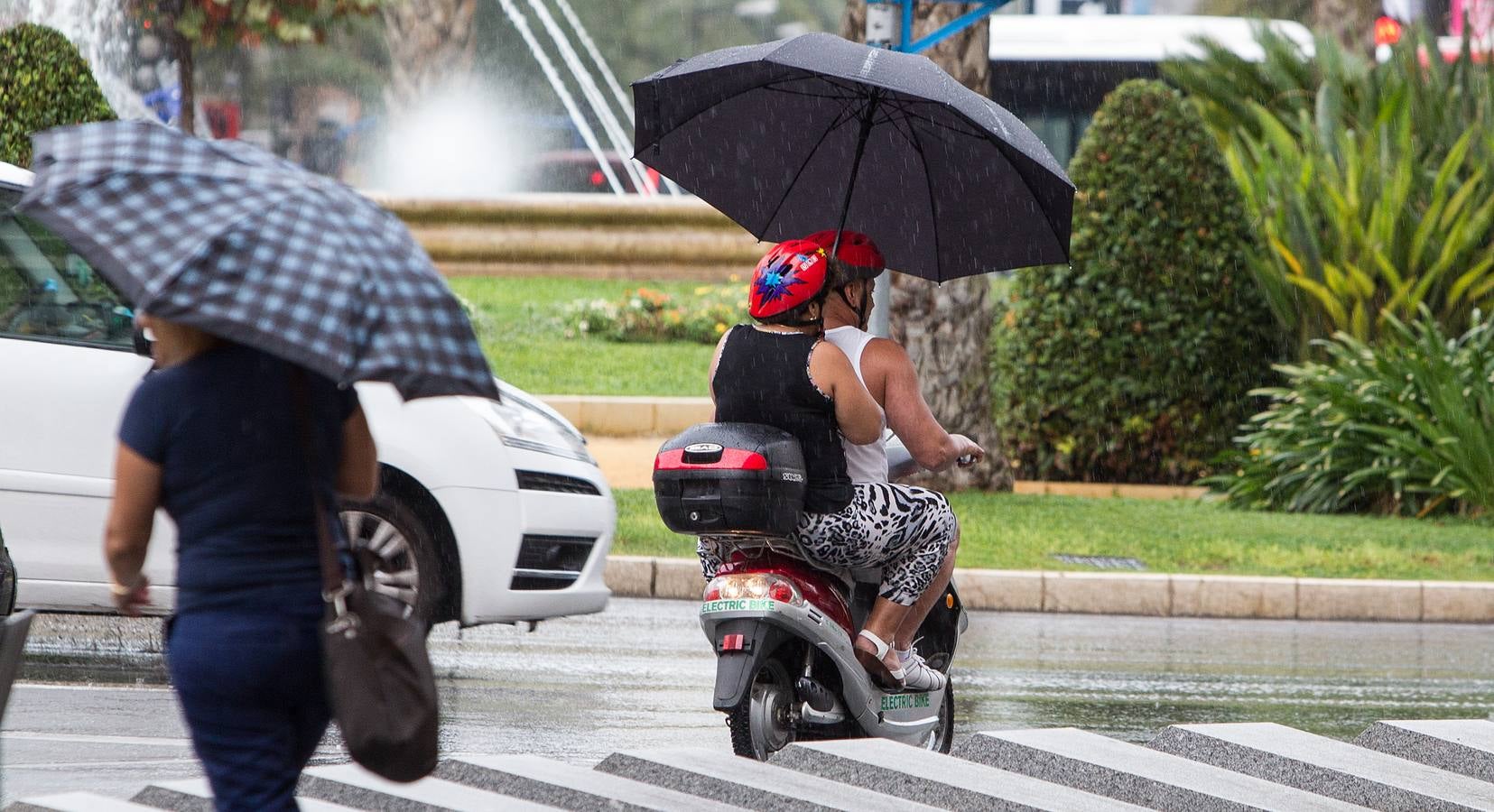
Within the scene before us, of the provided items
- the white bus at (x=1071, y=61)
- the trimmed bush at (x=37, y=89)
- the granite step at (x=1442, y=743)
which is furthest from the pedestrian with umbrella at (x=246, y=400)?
the white bus at (x=1071, y=61)

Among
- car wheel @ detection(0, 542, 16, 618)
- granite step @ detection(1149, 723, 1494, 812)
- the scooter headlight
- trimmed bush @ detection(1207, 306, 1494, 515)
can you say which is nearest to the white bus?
trimmed bush @ detection(1207, 306, 1494, 515)

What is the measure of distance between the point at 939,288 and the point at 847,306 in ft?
27.8

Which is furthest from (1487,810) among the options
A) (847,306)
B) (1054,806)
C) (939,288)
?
(939,288)

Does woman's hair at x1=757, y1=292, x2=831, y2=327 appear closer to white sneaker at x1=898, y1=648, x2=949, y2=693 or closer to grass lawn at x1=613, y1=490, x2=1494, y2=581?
white sneaker at x1=898, y1=648, x2=949, y2=693

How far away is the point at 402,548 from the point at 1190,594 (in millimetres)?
4780

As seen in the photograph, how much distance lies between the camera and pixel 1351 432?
1454 cm

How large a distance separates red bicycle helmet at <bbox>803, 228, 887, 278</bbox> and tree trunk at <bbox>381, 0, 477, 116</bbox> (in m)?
29.7

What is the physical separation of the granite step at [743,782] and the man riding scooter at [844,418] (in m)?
0.56

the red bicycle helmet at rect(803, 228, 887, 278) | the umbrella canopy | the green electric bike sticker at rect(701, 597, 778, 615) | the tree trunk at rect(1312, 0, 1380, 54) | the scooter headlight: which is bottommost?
the green electric bike sticker at rect(701, 597, 778, 615)

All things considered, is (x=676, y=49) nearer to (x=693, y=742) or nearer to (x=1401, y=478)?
(x=1401, y=478)

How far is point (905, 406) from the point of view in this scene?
541 centimetres

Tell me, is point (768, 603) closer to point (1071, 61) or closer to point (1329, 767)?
point (1329, 767)

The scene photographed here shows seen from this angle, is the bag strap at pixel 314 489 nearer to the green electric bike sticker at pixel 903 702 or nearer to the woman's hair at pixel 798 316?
the woman's hair at pixel 798 316

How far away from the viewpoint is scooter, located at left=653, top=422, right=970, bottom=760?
515cm
